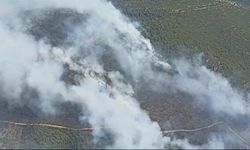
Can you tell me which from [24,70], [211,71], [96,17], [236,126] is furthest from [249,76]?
[24,70]

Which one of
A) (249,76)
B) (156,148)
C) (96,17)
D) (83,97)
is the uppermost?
(96,17)

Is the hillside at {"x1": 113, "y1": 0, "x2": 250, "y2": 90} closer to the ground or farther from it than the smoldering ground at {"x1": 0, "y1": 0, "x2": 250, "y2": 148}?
farther from it

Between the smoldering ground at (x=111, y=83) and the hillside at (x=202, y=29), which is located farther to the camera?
the hillside at (x=202, y=29)

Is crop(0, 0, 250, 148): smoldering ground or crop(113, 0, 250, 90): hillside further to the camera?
crop(113, 0, 250, 90): hillside

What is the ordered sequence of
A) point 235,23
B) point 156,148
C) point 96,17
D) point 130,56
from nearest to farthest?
point 156,148
point 130,56
point 96,17
point 235,23

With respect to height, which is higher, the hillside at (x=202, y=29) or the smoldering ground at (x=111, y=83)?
the hillside at (x=202, y=29)

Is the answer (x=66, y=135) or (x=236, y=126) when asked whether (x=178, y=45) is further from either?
(x=66, y=135)

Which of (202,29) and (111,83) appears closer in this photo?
(111,83)

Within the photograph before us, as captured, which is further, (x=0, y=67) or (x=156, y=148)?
(x=0, y=67)
